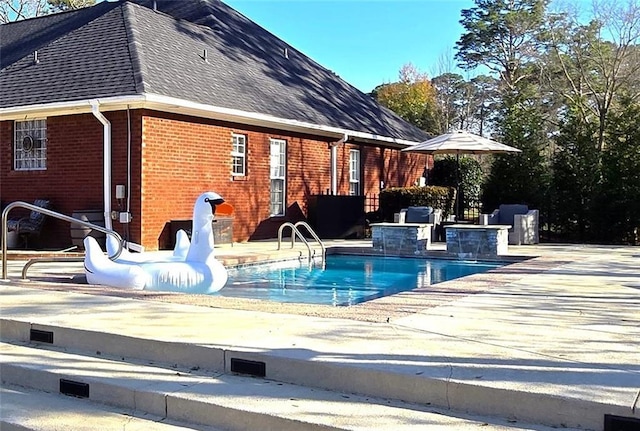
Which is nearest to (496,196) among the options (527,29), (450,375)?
(450,375)

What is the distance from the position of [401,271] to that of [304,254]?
6.51 ft

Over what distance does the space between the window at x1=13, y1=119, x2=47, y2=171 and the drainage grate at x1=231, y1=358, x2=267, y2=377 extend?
404 inches

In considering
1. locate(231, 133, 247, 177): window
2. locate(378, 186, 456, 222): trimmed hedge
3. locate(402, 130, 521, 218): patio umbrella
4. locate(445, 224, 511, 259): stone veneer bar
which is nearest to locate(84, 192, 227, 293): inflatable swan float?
locate(445, 224, 511, 259): stone veneer bar

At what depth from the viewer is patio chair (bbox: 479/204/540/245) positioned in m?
14.2

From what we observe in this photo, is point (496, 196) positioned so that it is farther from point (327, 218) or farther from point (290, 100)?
point (290, 100)

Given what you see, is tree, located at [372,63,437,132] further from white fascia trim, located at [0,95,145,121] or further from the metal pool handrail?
the metal pool handrail

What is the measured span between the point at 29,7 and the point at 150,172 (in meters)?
27.4

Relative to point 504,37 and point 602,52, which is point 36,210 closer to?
point 602,52

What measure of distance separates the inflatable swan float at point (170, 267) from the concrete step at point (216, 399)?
2812mm

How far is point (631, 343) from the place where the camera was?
4.67 m

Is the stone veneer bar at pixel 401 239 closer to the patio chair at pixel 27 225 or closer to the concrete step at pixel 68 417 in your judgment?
the patio chair at pixel 27 225

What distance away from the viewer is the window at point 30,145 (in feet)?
43.1

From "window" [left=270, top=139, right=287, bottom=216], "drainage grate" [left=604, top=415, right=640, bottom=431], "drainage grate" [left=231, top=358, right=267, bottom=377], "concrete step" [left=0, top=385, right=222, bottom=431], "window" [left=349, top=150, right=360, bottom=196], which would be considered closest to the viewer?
"drainage grate" [left=604, top=415, right=640, bottom=431]

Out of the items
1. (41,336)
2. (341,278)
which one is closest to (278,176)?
(341,278)
